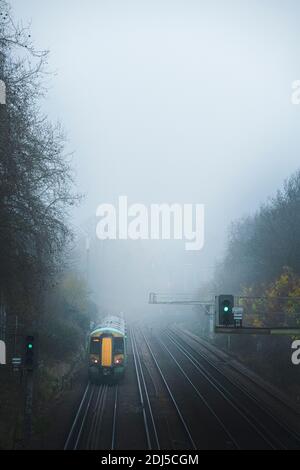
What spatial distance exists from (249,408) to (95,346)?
10.3 meters

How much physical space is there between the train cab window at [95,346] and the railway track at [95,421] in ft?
7.14

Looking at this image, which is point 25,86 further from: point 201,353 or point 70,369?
point 201,353

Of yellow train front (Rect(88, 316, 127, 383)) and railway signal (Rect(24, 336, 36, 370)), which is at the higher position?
railway signal (Rect(24, 336, 36, 370))

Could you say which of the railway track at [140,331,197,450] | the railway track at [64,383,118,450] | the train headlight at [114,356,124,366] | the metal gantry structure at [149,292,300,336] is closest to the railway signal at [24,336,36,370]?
the railway track at [64,383,118,450]

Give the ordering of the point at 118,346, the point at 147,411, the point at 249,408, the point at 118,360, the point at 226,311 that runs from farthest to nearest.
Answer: the point at 118,346 → the point at 118,360 → the point at 249,408 → the point at 147,411 → the point at 226,311

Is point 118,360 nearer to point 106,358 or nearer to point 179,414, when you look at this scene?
point 106,358

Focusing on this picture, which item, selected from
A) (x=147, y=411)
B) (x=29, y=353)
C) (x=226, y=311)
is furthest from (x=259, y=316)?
(x=29, y=353)

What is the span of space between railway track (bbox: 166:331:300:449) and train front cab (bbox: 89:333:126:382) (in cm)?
586

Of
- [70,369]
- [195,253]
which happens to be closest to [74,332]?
[70,369]

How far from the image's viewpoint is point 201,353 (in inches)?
1711

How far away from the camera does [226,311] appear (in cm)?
1848

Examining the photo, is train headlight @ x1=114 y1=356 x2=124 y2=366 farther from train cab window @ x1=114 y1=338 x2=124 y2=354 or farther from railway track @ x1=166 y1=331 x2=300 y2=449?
railway track @ x1=166 y1=331 x2=300 y2=449

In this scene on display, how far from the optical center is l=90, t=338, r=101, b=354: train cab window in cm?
2761

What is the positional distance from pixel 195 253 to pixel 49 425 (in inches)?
3755
